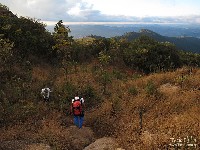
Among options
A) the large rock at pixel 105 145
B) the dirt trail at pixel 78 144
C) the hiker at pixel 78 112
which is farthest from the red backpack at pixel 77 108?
the large rock at pixel 105 145

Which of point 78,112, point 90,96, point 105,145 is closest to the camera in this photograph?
point 105,145

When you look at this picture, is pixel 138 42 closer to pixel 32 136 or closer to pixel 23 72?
→ pixel 23 72

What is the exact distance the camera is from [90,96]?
16906 mm

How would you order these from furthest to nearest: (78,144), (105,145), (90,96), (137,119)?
(90,96)
(137,119)
(78,144)
(105,145)

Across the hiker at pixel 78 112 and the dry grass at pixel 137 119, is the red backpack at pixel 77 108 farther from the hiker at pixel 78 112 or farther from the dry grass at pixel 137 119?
the dry grass at pixel 137 119

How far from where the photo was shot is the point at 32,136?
1158cm

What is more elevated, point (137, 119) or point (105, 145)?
point (137, 119)

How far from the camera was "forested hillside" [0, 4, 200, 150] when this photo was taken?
1088 centimetres

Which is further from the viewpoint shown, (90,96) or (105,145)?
(90,96)

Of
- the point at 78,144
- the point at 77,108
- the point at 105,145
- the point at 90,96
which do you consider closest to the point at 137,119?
the point at 105,145

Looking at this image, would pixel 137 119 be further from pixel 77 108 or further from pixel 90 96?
pixel 90 96

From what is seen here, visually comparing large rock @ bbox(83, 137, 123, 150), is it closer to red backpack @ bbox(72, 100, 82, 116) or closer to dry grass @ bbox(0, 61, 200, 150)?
dry grass @ bbox(0, 61, 200, 150)

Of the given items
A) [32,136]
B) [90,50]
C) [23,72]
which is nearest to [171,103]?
[32,136]

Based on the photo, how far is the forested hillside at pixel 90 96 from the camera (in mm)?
10883
